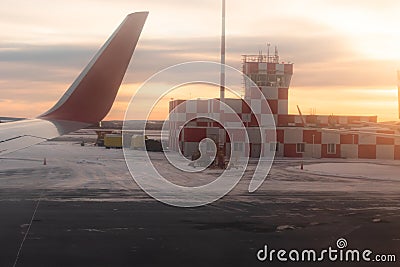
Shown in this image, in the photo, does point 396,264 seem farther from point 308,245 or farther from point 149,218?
point 149,218

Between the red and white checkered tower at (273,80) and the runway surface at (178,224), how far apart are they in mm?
24840

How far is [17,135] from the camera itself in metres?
8.66

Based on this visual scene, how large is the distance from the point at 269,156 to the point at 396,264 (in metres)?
39.0

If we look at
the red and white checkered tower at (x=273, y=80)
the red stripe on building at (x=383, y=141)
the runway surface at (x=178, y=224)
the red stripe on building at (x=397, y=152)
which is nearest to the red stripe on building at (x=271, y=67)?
the red and white checkered tower at (x=273, y=80)

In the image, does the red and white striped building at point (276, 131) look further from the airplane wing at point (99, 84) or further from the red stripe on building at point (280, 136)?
the airplane wing at point (99, 84)

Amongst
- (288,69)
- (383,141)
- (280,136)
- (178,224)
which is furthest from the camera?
(288,69)

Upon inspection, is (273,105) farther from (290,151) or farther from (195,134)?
(195,134)

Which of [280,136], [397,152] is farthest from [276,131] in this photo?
[397,152]

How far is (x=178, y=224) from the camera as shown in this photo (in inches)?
590

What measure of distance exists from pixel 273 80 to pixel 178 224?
124 ft

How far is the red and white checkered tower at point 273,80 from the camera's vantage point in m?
50.1

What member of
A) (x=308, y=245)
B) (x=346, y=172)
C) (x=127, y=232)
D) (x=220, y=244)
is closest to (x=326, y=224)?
(x=308, y=245)

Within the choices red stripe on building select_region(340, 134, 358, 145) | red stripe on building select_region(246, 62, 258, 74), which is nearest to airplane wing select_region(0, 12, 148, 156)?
red stripe on building select_region(246, 62, 258, 74)

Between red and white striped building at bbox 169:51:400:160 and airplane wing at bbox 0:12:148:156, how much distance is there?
38069 millimetres
